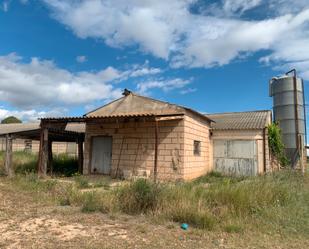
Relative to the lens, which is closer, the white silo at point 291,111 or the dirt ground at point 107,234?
the dirt ground at point 107,234

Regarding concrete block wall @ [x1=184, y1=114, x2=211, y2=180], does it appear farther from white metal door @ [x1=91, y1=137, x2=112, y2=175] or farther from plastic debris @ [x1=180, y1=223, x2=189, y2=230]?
plastic debris @ [x1=180, y1=223, x2=189, y2=230]

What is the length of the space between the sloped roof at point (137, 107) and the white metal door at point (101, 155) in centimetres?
140

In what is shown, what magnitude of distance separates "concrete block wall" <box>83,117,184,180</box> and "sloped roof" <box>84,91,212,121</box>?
2.21 ft

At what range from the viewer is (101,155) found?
15.6 m

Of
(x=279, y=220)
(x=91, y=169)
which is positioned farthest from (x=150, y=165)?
(x=279, y=220)

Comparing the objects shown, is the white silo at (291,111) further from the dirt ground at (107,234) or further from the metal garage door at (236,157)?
the dirt ground at (107,234)

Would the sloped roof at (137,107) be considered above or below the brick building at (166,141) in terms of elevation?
above

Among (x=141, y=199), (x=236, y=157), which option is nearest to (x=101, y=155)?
(x=236, y=157)

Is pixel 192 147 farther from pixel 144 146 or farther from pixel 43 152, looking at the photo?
pixel 43 152

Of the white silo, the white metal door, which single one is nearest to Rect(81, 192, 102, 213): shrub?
the white metal door

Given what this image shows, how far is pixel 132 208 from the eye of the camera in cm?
724

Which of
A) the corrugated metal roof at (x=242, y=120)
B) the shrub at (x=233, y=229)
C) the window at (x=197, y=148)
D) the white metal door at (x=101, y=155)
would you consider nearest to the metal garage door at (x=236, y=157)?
the corrugated metal roof at (x=242, y=120)

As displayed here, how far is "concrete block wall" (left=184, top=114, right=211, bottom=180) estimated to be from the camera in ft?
44.7

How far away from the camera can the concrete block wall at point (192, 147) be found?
13.6 metres
